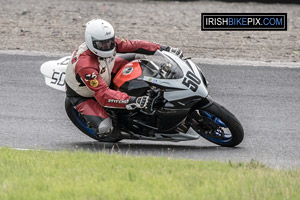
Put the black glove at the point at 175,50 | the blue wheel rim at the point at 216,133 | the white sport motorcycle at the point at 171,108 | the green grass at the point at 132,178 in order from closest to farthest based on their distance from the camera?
the green grass at the point at 132,178
the white sport motorcycle at the point at 171,108
the blue wheel rim at the point at 216,133
the black glove at the point at 175,50

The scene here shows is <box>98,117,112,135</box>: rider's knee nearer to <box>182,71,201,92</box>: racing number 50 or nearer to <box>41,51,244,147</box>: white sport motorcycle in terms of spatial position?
<box>41,51,244,147</box>: white sport motorcycle

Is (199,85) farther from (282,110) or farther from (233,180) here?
(282,110)

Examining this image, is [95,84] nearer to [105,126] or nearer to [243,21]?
[105,126]

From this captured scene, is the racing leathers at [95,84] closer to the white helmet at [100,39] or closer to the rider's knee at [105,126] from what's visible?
the rider's knee at [105,126]

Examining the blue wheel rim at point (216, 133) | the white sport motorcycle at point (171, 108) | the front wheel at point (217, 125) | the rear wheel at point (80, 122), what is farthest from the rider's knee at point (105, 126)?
the blue wheel rim at point (216, 133)

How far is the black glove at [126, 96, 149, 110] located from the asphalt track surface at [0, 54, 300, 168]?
53 centimetres

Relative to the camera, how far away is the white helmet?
25.1ft

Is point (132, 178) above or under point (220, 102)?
above

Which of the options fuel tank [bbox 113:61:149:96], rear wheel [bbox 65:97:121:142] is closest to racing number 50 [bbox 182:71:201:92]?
fuel tank [bbox 113:61:149:96]

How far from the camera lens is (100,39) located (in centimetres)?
765

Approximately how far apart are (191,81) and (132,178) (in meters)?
1.91

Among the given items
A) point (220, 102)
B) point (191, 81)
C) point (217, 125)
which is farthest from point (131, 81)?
point (220, 102)

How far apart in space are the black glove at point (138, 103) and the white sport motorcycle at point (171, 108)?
180 mm

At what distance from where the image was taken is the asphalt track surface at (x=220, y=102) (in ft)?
26.1
